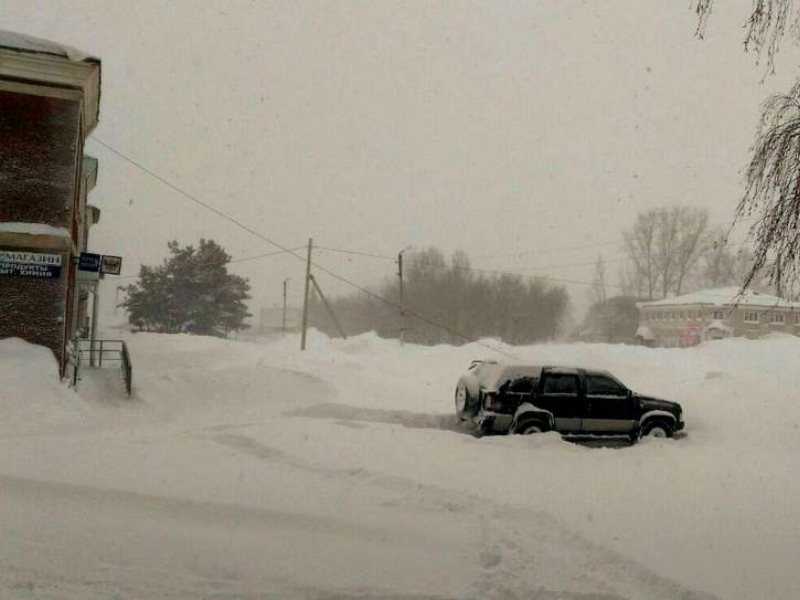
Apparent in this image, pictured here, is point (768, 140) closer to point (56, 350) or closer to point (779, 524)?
point (779, 524)

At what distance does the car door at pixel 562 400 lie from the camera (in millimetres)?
12047

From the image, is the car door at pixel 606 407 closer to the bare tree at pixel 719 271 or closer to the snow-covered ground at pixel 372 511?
the snow-covered ground at pixel 372 511

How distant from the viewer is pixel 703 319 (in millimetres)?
65188

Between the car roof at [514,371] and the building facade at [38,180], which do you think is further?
the building facade at [38,180]

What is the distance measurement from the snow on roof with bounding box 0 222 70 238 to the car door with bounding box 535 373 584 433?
1065cm

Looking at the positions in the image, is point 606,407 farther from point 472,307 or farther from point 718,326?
point 472,307

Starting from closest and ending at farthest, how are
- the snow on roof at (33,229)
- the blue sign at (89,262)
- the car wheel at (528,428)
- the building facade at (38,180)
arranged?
1. the car wheel at (528,428)
2. the snow on roof at (33,229)
3. the building facade at (38,180)
4. the blue sign at (89,262)

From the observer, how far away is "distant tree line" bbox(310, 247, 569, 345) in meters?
79.2

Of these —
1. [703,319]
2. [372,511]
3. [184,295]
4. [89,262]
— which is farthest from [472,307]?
[372,511]

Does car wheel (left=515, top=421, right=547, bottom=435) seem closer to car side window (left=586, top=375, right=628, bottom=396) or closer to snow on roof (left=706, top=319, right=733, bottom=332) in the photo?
car side window (left=586, top=375, right=628, bottom=396)

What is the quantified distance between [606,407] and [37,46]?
46.2 ft

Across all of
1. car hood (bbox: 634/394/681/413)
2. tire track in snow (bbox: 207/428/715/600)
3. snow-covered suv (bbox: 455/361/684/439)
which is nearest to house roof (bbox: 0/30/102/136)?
snow-covered suv (bbox: 455/361/684/439)

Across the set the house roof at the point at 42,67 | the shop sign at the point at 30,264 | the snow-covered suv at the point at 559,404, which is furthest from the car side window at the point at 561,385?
the house roof at the point at 42,67

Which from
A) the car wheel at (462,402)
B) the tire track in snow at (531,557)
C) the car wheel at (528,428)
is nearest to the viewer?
the tire track in snow at (531,557)
